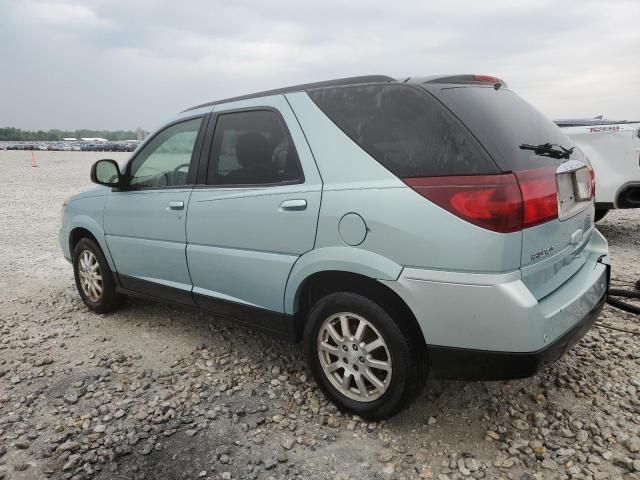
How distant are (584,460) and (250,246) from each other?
6.71 feet

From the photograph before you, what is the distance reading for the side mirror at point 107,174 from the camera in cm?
388

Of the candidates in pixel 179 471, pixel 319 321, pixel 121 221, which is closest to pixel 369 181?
pixel 319 321

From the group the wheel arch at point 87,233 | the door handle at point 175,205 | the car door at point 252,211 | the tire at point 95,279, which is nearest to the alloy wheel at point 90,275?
the tire at point 95,279

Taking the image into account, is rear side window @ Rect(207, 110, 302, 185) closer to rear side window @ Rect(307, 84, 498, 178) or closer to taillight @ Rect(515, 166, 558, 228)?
rear side window @ Rect(307, 84, 498, 178)

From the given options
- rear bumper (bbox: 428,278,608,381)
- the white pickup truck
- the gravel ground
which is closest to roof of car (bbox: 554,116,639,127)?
the white pickup truck

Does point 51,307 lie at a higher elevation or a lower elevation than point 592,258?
lower

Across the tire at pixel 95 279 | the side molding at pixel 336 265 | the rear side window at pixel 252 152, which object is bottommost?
the tire at pixel 95 279

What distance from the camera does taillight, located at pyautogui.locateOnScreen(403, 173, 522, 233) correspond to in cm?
209

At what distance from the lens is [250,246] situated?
2.95 meters

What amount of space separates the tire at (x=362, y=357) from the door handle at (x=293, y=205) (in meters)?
0.50

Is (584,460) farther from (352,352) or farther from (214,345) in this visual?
(214,345)

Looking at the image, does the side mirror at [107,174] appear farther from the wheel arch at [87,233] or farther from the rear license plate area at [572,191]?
the rear license plate area at [572,191]

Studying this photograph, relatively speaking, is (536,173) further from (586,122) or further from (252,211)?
(586,122)

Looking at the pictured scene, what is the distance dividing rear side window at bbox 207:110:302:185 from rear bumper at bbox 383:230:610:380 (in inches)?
38.9
